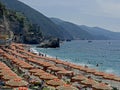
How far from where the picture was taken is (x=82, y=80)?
29.6 metres

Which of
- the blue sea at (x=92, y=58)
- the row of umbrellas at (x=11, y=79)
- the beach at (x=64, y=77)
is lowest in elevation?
the blue sea at (x=92, y=58)

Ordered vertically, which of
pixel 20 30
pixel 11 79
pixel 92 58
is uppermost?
pixel 20 30

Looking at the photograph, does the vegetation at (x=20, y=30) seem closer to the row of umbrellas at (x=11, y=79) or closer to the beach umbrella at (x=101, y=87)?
the row of umbrellas at (x=11, y=79)

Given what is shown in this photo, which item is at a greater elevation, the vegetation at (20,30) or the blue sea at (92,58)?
the vegetation at (20,30)

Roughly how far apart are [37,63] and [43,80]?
1670cm

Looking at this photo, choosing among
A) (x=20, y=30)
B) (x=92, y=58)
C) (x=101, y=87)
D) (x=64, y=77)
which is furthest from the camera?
(x=20, y=30)

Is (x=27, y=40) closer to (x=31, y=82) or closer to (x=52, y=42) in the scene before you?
(x=52, y=42)

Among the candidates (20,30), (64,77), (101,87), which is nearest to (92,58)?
(20,30)

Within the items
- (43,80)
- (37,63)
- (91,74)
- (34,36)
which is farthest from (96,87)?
(34,36)

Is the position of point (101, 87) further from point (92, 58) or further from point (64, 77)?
point (92, 58)

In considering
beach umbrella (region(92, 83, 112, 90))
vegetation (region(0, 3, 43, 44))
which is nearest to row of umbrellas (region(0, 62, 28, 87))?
beach umbrella (region(92, 83, 112, 90))

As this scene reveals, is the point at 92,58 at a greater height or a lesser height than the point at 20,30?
lesser

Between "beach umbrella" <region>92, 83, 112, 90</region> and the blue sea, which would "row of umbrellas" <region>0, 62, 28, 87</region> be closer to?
"beach umbrella" <region>92, 83, 112, 90</region>

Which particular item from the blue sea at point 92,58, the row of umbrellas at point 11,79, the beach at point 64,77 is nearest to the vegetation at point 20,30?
the blue sea at point 92,58
